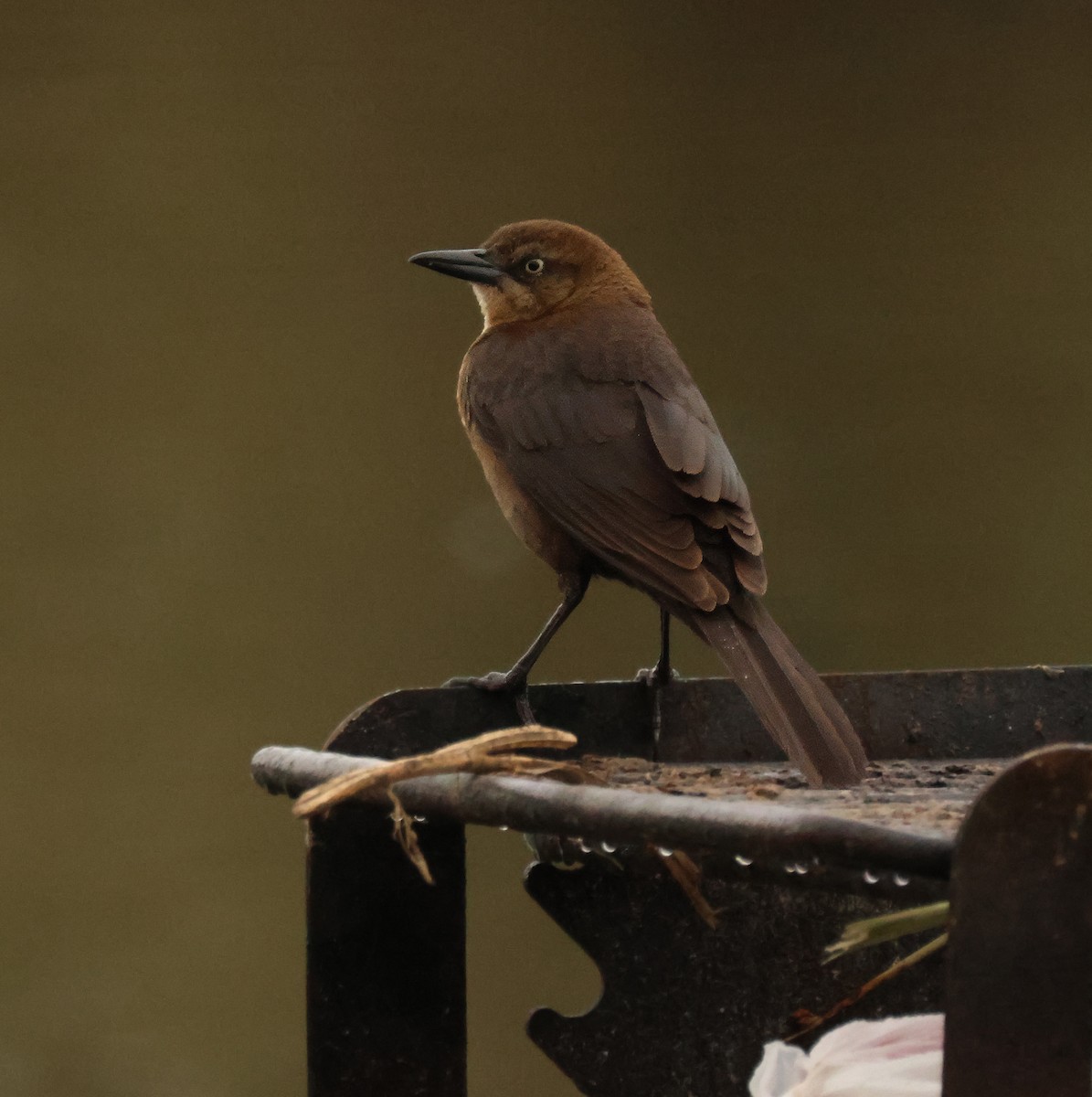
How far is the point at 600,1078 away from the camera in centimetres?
127

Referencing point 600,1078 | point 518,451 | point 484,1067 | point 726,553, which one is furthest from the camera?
point 484,1067

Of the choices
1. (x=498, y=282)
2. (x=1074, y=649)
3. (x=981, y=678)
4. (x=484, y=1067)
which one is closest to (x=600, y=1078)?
(x=981, y=678)

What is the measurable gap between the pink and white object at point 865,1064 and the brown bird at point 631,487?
43 cm

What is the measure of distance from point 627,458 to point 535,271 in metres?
0.58

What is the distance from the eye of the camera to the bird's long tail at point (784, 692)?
4.66 ft

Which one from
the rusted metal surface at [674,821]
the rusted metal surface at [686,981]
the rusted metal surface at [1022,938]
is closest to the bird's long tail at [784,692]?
the rusted metal surface at [686,981]

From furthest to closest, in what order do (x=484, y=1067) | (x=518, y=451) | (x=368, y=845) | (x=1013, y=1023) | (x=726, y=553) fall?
1. (x=484, y=1067)
2. (x=518, y=451)
3. (x=726, y=553)
4. (x=368, y=845)
5. (x=1013, y=1023)

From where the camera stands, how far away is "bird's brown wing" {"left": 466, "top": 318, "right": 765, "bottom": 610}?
1740 mm

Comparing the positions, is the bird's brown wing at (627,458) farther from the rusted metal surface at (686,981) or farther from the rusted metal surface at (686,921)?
the rusted metal surface at (686,981)

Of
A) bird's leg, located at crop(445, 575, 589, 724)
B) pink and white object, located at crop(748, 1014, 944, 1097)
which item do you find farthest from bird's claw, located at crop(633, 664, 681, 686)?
pink and white object, located at crop(748, 1014, 944, 1097)

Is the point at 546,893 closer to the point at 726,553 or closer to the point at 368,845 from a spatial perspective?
the point at 368,845

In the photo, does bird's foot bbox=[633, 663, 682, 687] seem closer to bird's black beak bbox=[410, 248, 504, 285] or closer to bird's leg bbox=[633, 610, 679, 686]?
bird's leg bbox=[633, 610, 679, 686]

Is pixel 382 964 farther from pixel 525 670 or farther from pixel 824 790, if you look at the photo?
pixel 525 670

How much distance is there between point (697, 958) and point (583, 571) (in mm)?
735
